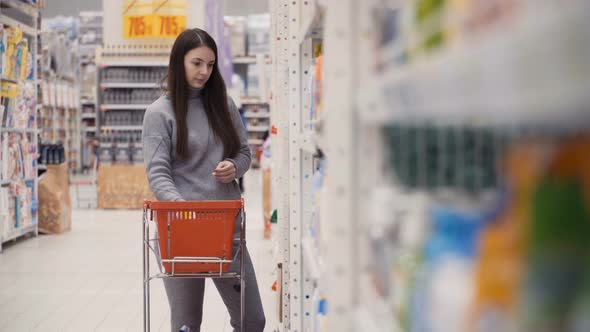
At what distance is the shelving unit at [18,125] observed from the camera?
22.9ft

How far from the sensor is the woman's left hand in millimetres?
2881

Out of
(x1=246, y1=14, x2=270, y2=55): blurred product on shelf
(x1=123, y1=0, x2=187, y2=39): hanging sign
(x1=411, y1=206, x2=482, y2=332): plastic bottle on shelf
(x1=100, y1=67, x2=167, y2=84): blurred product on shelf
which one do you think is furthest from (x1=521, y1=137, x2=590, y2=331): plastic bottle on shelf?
(x1=246, y1=14, x2=270, y2=55): blurred product on shelf

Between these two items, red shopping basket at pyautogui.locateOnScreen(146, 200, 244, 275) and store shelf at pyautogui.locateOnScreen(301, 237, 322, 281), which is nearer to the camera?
store shelf at pyautogui.locateOnScreen(301, 237, 322, 281)

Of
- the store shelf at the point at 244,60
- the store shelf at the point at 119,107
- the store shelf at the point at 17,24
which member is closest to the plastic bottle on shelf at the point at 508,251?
the store shelf at the point at 17,24

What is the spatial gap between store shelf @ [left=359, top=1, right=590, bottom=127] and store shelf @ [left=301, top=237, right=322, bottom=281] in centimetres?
114

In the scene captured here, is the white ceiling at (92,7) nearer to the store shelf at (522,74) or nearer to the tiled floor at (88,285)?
the tiled floor at (88,285)

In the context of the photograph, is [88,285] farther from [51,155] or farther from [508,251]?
[508,251]

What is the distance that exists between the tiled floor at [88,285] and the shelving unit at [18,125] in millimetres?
288

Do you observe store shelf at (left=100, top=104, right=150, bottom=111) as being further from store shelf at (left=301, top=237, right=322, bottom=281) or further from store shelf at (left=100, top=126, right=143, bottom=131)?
store shelf at (left=301, top=237, right=322, bottom=281)

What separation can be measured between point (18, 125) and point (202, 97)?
491 centimetres

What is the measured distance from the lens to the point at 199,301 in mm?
2947

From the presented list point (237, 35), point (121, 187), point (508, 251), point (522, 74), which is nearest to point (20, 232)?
point (121, 187)

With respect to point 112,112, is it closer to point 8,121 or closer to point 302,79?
point 8,121

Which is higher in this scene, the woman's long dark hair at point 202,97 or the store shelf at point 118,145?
the woman's long dark hair at point 202,97
